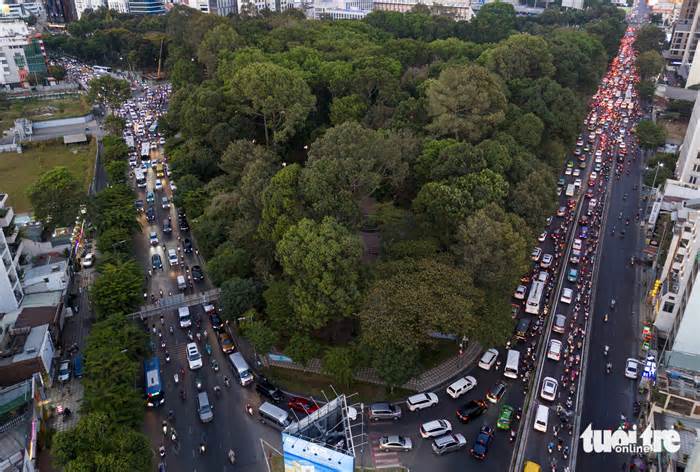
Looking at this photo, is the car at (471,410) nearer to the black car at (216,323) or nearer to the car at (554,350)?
the car at (554,350)

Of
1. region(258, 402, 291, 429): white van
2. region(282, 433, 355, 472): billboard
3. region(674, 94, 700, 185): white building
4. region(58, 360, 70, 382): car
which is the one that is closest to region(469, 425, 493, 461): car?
region(258, 402, 291, 429): white van

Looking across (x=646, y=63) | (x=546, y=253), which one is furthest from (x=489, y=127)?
(x=646, y=63)

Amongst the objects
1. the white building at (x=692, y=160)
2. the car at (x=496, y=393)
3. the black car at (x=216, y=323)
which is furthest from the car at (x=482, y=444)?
the white building at (x=692, y=160)

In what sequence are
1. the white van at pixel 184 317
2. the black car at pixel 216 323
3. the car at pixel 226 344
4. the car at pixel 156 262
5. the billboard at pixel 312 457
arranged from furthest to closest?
1. the car at pixel 156 262
2. the white van at pixel 184 317
3. the black car at pixel 216 323
4. the car at pixel 226 344
5. the billboard at pixel 312 457

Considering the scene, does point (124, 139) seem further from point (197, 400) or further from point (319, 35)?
point (197, 400)

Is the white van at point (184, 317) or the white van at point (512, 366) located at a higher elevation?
the white van at point (184, 317)

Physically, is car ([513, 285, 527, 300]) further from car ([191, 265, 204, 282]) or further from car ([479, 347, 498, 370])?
car ([191, 265, 204, 282])
